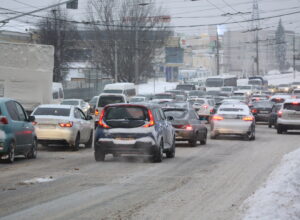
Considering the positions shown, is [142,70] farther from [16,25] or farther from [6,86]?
[6,86]

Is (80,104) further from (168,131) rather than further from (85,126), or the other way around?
(168,131)

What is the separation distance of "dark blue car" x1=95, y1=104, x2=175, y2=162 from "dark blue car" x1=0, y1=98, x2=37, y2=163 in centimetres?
195

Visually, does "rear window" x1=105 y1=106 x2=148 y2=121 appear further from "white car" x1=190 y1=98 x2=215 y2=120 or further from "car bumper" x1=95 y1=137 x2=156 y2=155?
"white car" x1=190 y1=98 x2=215 y2=120

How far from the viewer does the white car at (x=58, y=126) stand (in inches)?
949

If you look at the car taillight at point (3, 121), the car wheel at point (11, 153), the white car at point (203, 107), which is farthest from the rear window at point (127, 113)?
the white car at point (203, 107)

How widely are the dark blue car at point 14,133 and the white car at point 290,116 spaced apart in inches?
742

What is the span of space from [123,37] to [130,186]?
75.3 m

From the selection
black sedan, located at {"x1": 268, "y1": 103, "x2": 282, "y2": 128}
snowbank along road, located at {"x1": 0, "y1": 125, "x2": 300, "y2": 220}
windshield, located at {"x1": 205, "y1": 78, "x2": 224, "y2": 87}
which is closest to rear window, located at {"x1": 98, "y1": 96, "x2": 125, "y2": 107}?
black sedan, located at {"x1": 268, "y1": 103, "x2": 282, "y2": 128}

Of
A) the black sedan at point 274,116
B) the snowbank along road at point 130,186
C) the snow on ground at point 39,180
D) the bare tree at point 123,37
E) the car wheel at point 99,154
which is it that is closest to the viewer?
the snowbank along road at point 130,186

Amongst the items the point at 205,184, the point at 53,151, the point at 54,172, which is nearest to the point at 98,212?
the point at 205,184

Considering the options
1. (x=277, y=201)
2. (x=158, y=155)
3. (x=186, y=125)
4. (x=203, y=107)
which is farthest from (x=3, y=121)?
(x=203, y=107)

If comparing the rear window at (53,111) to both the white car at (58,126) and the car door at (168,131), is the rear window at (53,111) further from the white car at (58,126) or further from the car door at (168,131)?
the car door at (168,131)

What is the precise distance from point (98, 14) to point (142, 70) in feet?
26.5

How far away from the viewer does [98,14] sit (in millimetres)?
89875
